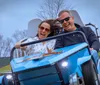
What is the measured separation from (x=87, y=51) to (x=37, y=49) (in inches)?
43.1

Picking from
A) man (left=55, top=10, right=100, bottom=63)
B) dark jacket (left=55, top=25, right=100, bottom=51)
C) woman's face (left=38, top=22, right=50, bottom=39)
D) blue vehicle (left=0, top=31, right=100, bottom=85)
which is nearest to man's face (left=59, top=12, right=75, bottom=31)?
man (left=55, top=10, right=100, bottom=63)

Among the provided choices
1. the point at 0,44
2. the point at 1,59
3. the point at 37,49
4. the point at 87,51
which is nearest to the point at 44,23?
the point at 37,49

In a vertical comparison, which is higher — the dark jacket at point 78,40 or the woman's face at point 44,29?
the woman's face at point 44,29

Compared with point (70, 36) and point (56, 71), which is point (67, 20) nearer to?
point (70, 36)

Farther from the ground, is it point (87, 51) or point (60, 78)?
point (87, 51)

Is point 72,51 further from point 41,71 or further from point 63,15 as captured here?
point 63,15

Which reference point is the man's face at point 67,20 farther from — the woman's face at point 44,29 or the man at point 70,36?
the woman's face at point 44,29

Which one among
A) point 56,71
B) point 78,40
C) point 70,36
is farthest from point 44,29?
point 56,71

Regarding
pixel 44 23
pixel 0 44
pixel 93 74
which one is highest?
pixel 0 44

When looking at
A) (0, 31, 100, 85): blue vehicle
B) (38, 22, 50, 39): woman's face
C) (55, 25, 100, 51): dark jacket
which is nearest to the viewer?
(0, 31, 100, 85): blue vehicle

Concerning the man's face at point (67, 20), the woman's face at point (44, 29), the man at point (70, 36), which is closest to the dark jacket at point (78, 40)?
the man at point (70, 36)

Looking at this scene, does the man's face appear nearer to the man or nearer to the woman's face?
the man

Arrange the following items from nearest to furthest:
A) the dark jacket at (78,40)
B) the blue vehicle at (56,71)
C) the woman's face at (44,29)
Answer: the blue vehicle at (56,71), the dark jacket at (78,40), the woman's face at (44,29)

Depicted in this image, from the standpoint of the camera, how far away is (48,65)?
3.24 metres
